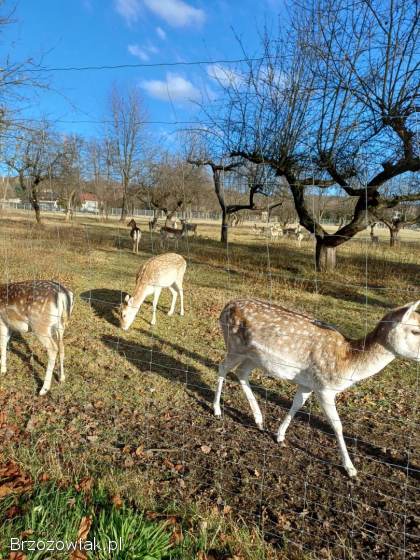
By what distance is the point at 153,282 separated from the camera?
26.7 ft

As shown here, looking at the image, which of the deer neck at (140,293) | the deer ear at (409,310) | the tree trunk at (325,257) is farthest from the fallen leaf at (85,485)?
the tree trunk at (325,257)

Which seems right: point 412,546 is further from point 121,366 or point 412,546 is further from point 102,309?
point 102,309

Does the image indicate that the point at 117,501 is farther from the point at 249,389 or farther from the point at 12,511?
the point at 249,389

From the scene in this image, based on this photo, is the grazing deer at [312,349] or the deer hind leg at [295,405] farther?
the deer hind leg at [295,405]

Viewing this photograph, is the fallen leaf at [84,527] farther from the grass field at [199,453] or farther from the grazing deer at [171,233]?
the grazing deer at [171,233]

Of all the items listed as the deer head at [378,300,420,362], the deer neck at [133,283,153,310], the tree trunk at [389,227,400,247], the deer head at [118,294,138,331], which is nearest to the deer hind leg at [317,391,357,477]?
the deer head at [378,300,420,362]

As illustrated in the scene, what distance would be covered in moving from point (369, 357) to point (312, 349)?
0.52 meters

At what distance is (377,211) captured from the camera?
514 inches

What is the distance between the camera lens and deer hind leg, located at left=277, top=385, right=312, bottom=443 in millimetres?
3928

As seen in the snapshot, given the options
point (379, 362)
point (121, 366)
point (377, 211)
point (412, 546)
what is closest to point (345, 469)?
point (412, 546)

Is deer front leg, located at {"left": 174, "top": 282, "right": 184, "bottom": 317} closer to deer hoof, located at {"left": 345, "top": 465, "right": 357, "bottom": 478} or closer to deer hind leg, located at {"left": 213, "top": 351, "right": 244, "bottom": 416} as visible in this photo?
deer hind leg, located at {"left": 213, "top": 351, "right": 244, "bottom": 416}

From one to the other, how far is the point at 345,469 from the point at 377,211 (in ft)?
37.0

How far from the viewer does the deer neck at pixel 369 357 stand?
3.47 metres

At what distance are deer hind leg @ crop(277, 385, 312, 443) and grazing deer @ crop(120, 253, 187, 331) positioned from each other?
4.15 meters
